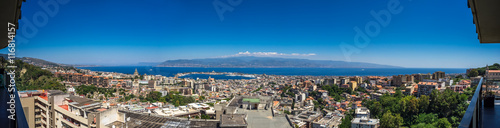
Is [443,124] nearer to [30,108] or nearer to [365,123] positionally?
[365,123]

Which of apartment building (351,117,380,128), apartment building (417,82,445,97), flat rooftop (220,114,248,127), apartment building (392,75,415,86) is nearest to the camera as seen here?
flat rooftop (220,114,248,127)

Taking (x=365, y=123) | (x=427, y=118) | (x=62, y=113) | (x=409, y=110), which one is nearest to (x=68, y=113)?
(x=62, y=113)

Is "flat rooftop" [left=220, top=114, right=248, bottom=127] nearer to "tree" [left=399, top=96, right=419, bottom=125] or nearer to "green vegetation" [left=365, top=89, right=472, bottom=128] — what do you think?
"green vegetation" [left=365, top=89, right=472, bottom=128]

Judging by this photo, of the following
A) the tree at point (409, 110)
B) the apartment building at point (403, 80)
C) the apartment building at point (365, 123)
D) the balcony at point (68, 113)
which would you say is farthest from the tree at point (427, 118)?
the apartment building at point (403, 80)

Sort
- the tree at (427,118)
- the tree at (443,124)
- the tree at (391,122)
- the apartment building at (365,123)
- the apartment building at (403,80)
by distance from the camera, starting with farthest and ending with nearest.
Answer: the apartment building at (403,80), the apartment building at (365,123), the tree at (391,122), the tree at (427,118), the tree at (443,124)

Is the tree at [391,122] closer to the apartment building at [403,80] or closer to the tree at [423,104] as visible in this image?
the tree at [423,104]

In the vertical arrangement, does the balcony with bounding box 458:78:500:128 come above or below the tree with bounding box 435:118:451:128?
above

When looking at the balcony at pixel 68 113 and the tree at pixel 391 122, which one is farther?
the tree at pixel 391 122

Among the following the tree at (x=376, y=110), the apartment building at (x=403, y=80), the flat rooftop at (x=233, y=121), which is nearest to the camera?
the flat rooftop at (x=233, y=121)

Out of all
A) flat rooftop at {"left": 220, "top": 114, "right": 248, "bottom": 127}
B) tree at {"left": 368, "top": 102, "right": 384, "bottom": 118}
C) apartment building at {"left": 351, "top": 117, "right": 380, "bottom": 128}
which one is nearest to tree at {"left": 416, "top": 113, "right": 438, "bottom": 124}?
apartment building at {"left": 351, "top": 117, "right": 380, "bottom": 128}

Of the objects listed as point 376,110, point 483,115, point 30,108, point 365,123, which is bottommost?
point 365,123
